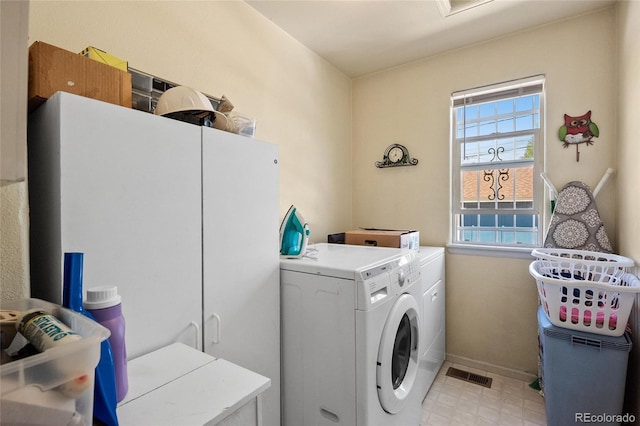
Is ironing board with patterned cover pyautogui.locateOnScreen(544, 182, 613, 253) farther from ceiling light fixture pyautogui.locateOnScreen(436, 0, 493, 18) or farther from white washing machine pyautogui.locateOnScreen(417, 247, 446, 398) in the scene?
ceiling light fixture pyautogui.locateOnScreen(436, 0, 493, 18)

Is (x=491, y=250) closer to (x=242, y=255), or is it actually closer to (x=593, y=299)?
(x=593, y=299)

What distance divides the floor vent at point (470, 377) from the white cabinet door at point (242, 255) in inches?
64.7

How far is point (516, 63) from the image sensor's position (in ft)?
7.80

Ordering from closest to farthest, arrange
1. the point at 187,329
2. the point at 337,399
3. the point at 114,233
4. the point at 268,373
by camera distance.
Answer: the point at 114,233 → the point at 187,329 → the point at 337,399 → the point at 268,373

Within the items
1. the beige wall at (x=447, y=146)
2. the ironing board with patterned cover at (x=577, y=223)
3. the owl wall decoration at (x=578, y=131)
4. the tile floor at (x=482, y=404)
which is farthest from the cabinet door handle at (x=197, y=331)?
the owl wall decoration at (x=578, y=131)

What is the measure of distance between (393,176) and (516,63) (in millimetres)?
1316

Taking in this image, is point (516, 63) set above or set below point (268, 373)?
above

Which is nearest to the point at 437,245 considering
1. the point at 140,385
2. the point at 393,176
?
the point at 393,176

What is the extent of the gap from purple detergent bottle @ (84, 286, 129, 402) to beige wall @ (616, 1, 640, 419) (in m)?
2.40

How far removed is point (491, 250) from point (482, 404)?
1138 mm

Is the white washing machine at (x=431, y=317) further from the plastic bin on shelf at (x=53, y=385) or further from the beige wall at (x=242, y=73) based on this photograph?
the plastic bin on shelf at (x=53, y=385)

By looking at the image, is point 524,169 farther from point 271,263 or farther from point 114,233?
point 114,233

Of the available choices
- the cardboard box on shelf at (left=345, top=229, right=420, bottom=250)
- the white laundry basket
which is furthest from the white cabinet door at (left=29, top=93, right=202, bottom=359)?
the white laundry basket

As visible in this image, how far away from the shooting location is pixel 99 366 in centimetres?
62
